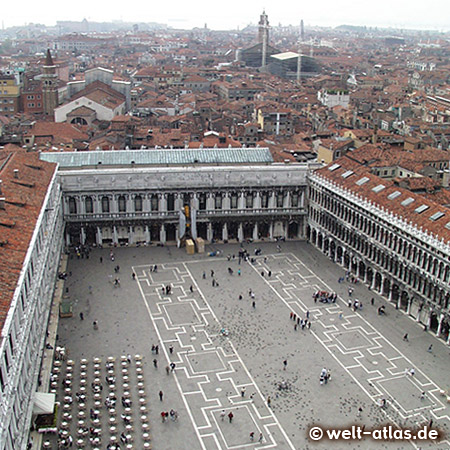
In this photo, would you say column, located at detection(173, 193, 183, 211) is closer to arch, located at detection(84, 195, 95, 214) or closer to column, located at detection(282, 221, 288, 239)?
arch, located at detection(84, 195, 95, 214)

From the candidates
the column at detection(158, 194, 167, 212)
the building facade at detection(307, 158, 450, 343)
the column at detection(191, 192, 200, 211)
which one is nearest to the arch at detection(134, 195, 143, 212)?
the column at detection(158, 194, 167, 212)

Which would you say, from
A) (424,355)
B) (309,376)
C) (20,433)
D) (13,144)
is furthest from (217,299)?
(13,144)

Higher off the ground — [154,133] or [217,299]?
[154,133]

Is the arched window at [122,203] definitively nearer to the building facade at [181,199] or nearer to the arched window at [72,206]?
the building facade at [181,199]

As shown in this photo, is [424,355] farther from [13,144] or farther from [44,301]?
[13,144]

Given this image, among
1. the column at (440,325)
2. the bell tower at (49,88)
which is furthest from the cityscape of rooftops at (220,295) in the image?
the bell tower at (49,88)

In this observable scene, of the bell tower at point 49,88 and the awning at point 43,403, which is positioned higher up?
the bell tower at point 49,88
